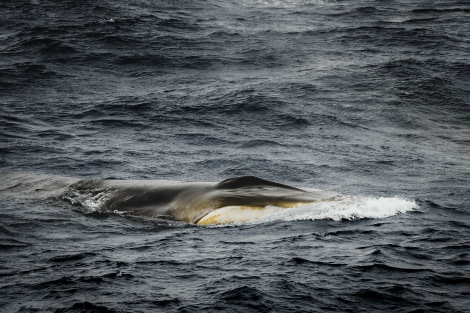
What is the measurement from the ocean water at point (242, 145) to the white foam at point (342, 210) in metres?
0.04

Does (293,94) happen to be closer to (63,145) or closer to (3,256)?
(63,145)

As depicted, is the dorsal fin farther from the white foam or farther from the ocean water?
the ocean water

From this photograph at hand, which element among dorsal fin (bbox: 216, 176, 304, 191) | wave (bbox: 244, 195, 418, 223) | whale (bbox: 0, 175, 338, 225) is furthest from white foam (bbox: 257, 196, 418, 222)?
dorsal fin (bbox: 216, 176, 304, 191)

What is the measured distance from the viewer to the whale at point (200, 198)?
1112 centimetres

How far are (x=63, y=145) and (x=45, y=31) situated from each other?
16866 mm

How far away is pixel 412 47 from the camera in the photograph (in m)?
31.6

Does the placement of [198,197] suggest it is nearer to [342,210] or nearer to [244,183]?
[244,183]

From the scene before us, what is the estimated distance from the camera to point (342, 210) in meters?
11.2

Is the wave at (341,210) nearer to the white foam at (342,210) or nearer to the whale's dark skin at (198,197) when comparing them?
the white foam at (342,210)

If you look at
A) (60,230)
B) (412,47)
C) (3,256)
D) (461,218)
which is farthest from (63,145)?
(412,47)

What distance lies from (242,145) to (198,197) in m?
7.83

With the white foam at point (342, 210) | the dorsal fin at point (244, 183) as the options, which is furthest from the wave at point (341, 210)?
the dorsal fin at point (244, 183)

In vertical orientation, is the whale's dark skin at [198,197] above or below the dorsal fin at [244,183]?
below

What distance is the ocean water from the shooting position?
8.25 meters
